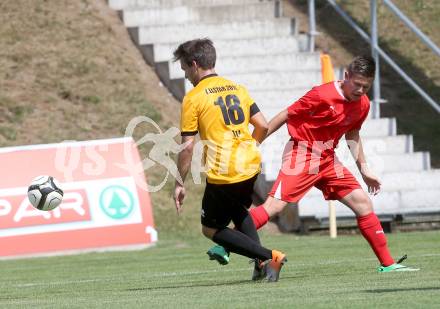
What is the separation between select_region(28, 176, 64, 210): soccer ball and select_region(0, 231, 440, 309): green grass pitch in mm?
773

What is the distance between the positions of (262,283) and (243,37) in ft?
46.2

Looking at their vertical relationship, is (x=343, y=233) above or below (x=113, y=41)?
below

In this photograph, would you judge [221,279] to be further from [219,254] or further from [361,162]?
[361,162]

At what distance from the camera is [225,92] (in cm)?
1021

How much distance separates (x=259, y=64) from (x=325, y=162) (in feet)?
40.2

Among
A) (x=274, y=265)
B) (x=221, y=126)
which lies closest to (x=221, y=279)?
(x=274, y=265)

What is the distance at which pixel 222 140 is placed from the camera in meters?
10.2

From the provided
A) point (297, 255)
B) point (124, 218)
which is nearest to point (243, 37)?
point (124, 218)

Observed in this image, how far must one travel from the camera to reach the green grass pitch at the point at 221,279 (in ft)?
28.0

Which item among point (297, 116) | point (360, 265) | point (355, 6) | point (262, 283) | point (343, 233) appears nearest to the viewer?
point (262, 283)

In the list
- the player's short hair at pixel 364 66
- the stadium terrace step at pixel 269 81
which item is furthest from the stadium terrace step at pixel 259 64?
A: the player's short hair at pixel 364 66

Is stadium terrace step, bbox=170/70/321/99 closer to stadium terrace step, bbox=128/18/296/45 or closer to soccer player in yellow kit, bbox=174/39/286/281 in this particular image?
stadium terrace step, bbox=128/18/296/45

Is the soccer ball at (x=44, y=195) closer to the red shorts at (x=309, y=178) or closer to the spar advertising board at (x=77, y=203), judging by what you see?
the red shorts at (x=309, y=178)

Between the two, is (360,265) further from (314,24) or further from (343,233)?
(314,24)
